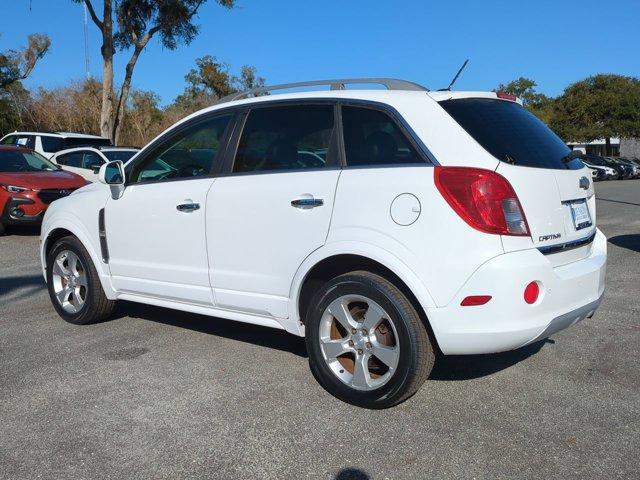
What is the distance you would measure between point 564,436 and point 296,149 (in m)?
2.28

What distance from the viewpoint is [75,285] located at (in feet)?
17.9

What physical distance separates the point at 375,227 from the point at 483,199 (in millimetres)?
601

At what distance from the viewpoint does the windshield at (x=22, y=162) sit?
11.4 m

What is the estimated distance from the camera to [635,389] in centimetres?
392

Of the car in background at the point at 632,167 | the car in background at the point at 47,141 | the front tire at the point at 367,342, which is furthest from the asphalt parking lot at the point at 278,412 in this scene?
the car in background at the point at 632,167

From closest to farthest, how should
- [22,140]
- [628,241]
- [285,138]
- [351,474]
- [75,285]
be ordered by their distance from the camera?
[351,474] < [285,138] < [75,285] < [628,241] < [22,140]

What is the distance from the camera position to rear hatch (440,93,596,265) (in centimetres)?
345

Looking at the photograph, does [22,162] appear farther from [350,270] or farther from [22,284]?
[350,270]

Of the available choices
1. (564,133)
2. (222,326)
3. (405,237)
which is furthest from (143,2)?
(564,133)

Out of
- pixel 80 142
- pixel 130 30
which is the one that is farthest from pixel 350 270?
pixel 130 30

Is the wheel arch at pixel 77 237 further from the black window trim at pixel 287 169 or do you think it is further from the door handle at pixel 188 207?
the black window trim at pixel 287 169

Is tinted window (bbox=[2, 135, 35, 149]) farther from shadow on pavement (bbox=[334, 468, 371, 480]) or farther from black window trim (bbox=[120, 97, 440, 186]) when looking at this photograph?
shadow on pavement (bbox=[334, 468, 371, 480])

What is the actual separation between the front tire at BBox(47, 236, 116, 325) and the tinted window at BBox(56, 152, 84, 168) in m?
10.1

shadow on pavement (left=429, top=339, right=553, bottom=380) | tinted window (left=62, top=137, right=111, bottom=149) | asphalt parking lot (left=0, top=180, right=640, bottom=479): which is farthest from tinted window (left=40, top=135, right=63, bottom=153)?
shadow on pavement (left=429, top=339, right=553, bottom=380)
